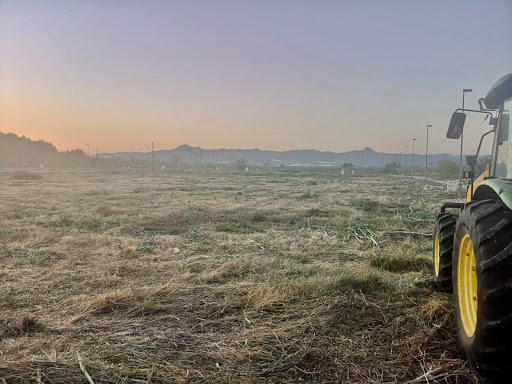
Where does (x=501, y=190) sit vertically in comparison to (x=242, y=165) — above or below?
below

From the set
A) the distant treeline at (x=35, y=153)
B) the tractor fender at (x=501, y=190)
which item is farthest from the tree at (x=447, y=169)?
the distant treeline at (x=35, y=153)

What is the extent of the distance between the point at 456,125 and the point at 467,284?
7.25 feet

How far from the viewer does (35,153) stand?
290 feet

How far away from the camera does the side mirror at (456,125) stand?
4309mm

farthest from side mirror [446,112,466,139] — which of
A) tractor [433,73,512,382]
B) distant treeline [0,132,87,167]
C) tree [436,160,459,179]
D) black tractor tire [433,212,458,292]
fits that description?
distant treeline [0,132,87,167]

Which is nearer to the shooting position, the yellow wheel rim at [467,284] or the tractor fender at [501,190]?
the tractor fender at [501,190]

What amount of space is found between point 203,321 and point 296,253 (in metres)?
3.57

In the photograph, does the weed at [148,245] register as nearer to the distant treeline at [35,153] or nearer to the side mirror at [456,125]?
the side mirror at [456,125]

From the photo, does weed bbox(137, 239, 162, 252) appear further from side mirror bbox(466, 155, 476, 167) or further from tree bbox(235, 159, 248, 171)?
tree bbox(235, 159, 248, 171)

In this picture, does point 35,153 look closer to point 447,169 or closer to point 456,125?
point 447,169

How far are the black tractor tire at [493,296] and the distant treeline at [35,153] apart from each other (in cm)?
8450

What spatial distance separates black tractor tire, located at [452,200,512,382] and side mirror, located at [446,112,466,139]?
210 centimetres

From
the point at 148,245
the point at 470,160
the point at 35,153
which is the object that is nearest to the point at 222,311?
the point at 470,160

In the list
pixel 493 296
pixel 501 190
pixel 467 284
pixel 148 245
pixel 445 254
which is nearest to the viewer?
pixel 493 296
